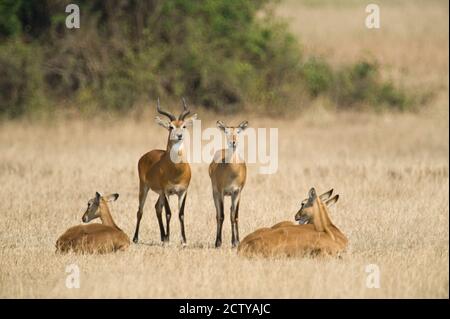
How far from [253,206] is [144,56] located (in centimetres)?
1201

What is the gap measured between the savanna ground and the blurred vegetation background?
1064mm

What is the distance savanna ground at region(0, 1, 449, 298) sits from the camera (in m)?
8.89

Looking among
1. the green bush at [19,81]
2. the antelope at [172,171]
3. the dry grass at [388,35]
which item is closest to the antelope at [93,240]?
the antelope at [172,171]

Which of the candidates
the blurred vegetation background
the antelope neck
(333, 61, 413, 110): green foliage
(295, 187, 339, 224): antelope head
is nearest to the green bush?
the blurred vegetation background

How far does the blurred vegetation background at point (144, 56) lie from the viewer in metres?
24.7

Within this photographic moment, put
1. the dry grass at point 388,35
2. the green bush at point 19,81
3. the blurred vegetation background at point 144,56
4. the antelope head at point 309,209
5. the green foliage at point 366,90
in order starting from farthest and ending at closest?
1. the dry grass at point 388,35
2. the green foliage at point 366,90
3. the blurred vegetation background at point 144,56
4. the green bush at point 19,81
5. the antelope head at point 309,209

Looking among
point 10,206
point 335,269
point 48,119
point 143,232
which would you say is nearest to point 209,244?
point 143,232

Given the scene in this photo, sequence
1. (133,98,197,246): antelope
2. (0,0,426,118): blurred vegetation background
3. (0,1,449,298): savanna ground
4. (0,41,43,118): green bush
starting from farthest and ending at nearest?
(0,0,426,118): blurred vegetation background → (0,41,43,118): green bush → (133,98,197,246): antelope → (0,1,449,298): savanna ground

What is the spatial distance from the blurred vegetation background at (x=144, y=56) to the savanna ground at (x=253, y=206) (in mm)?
1064

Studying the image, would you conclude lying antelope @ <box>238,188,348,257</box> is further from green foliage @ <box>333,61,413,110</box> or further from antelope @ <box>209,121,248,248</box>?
green foliage @ <box>333,61,413,110</box>

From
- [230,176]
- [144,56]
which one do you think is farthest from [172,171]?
[144,56]

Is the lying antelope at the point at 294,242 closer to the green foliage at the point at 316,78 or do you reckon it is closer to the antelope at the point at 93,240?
the antelope at the point at 93,240

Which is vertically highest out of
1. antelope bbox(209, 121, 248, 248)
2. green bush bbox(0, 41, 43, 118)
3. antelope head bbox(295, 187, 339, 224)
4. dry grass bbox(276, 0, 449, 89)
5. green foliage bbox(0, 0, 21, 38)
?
dry grass bbox(276, 0, 449, 89)

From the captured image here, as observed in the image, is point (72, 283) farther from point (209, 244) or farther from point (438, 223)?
point (438, 223)
